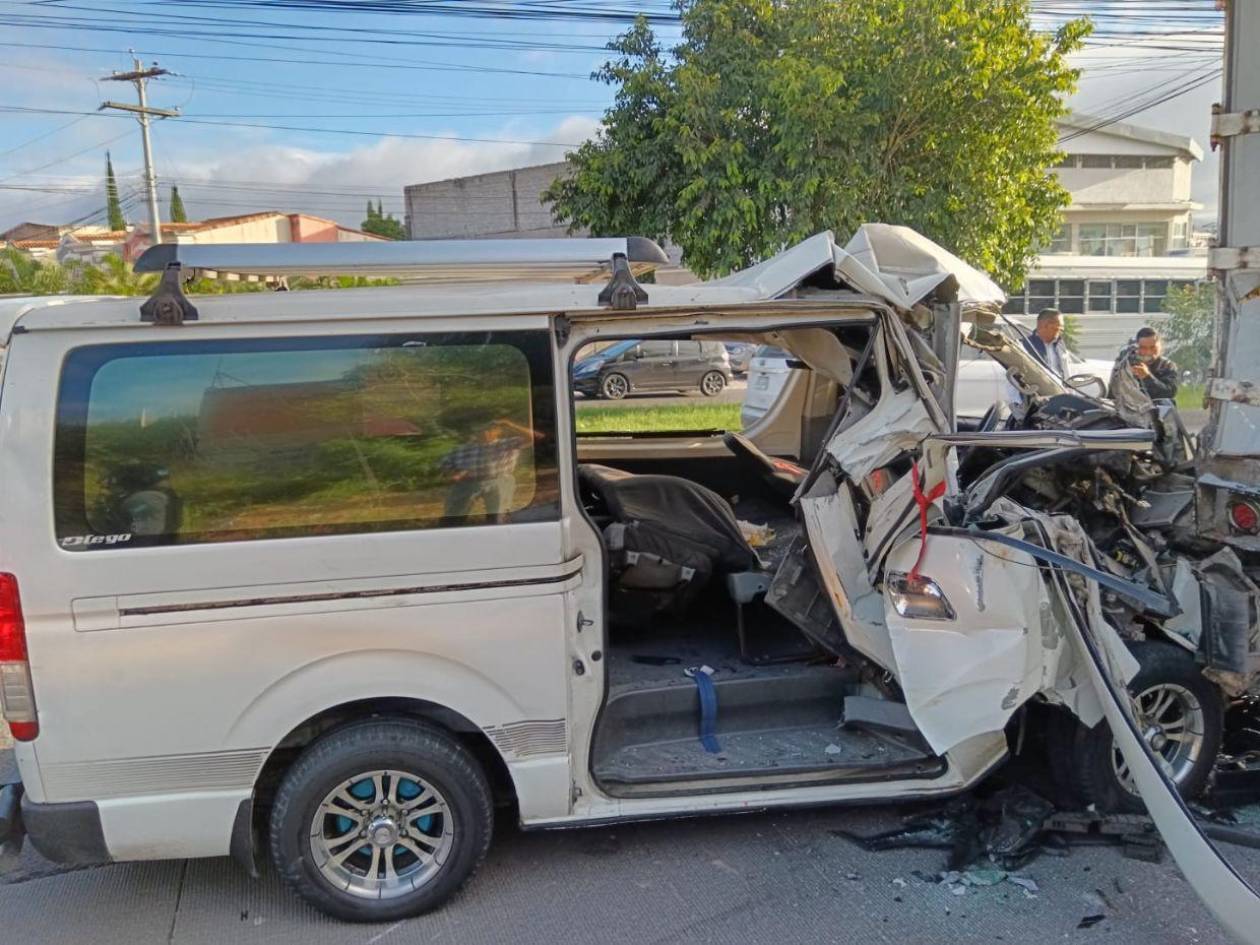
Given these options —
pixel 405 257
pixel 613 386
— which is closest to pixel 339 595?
pixel 405 257

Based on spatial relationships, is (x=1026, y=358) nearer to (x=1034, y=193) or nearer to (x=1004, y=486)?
(x=1004, y=486)

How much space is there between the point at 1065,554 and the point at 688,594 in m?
1.67

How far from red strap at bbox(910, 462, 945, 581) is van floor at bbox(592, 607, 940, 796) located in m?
0.73

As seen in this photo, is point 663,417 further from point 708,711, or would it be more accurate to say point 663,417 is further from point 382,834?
point 382,834

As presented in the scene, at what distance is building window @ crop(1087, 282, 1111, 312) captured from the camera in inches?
922

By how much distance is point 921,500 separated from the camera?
3.54 meters

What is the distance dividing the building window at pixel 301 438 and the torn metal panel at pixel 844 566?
3.47 ft

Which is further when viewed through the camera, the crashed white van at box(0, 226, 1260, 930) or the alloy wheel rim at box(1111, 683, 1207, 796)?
the alloy wheel rim at box(1111, 683, 1207, 796)

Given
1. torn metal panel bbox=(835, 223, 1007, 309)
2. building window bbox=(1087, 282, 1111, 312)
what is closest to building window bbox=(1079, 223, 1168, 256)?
building window bbox=(1087, 282, 1111, 312)

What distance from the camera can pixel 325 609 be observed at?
313 centimetres

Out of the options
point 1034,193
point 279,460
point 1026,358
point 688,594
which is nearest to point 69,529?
point 279,460

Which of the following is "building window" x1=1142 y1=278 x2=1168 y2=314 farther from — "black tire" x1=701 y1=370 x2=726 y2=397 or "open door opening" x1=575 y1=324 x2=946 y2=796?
"open door opening" x1=575 y1=324 x2=946 y2=796

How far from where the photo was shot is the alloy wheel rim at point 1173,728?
3.81 m

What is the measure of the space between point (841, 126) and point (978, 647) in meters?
8.53
